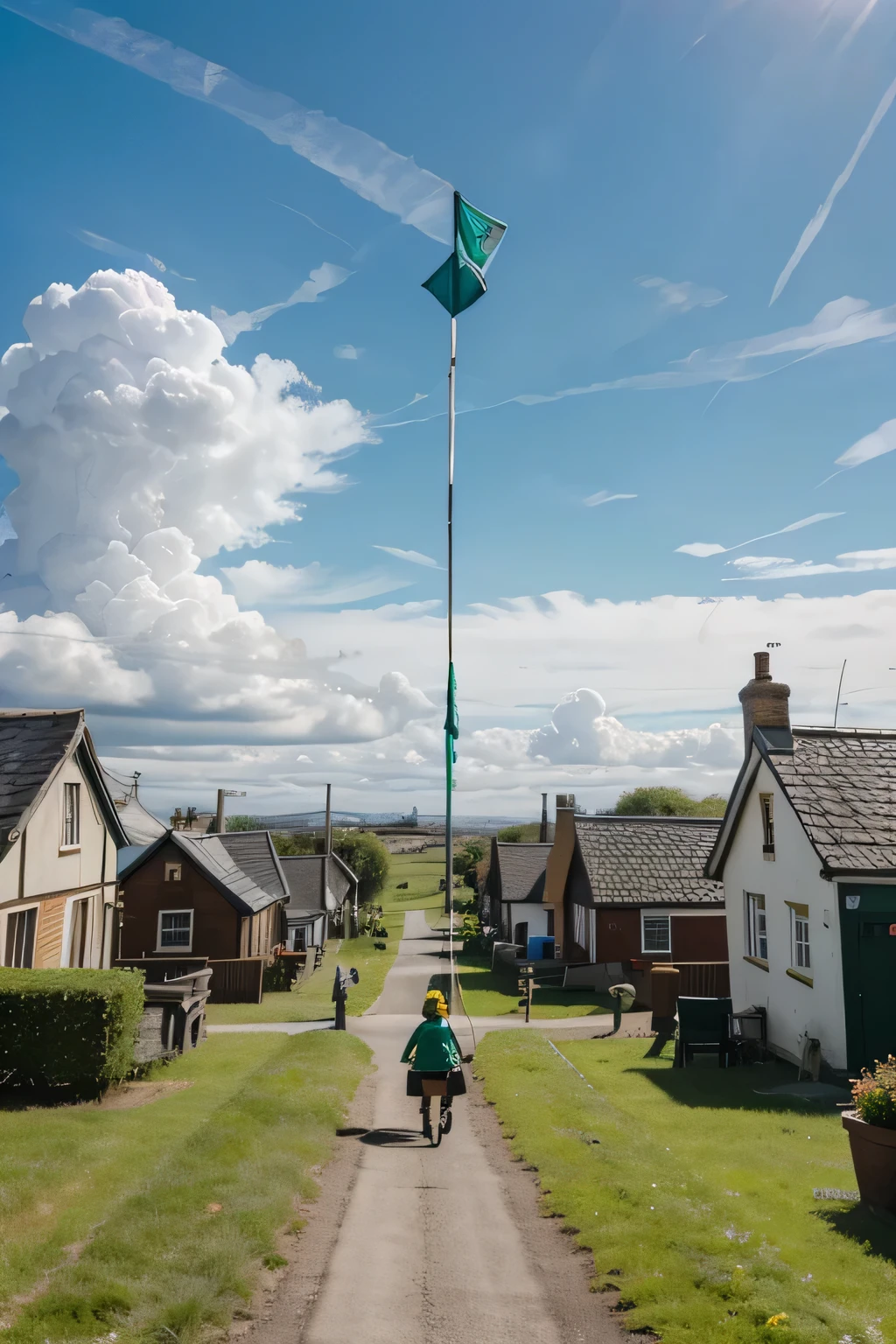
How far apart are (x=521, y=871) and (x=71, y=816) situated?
34.8m

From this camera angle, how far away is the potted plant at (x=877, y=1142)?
9164 mm

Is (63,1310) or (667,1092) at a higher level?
(63,1310)

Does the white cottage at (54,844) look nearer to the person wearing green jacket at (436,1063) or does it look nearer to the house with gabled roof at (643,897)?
the person wearing green jacket at (436,1063)

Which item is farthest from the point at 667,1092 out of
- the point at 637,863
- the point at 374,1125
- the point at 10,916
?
the point at 637,863

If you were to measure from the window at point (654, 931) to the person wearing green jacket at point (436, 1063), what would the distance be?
24.4 meters

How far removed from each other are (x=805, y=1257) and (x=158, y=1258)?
5.58m

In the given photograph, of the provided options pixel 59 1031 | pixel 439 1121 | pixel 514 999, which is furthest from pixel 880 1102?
pixel 514 999

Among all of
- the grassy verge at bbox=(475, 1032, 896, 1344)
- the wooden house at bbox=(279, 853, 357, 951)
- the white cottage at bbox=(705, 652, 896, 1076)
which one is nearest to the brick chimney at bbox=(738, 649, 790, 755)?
the white cottage at bbox=(705, 652, 896, 1076)

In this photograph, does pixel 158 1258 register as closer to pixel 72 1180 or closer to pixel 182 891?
pixel 72 1180

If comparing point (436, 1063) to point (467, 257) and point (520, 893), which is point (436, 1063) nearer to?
point (467, 257)

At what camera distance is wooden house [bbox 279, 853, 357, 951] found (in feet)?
165

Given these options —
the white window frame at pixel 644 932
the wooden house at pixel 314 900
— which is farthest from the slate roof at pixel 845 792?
the wooden house at pixel 314 900

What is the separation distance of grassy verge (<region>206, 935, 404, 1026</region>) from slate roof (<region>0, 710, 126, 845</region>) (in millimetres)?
8935

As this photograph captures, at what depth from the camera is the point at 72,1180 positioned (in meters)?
10.2
